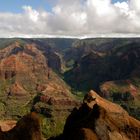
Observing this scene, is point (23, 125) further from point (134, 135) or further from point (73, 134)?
point (134, 135)

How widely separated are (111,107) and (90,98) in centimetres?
1148

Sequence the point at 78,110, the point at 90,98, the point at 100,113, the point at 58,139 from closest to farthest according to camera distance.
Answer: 1. the point at 100,113
2. the point at 58,139
3. the point at 78,110
4. the point at 90,98

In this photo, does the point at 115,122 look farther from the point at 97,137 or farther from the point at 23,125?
the point at 23,125

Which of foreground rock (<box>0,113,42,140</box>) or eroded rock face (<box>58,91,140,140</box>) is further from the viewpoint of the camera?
foreground rock (<box>0,113,42,140</box>)

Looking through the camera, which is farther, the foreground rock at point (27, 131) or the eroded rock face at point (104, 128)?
the foreground rock at point (27, 131)

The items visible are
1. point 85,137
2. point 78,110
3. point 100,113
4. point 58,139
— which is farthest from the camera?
point 78,110

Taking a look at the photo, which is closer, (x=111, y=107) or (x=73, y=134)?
(x=73, y=134)

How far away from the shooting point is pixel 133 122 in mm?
141375

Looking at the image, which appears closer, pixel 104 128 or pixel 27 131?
pixel 104 128

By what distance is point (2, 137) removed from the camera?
13938cm

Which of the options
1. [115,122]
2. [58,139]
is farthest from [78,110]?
[115,122]

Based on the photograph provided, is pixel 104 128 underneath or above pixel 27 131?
above

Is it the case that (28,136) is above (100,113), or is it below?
below

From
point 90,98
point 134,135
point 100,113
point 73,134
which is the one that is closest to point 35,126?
point 73,134
